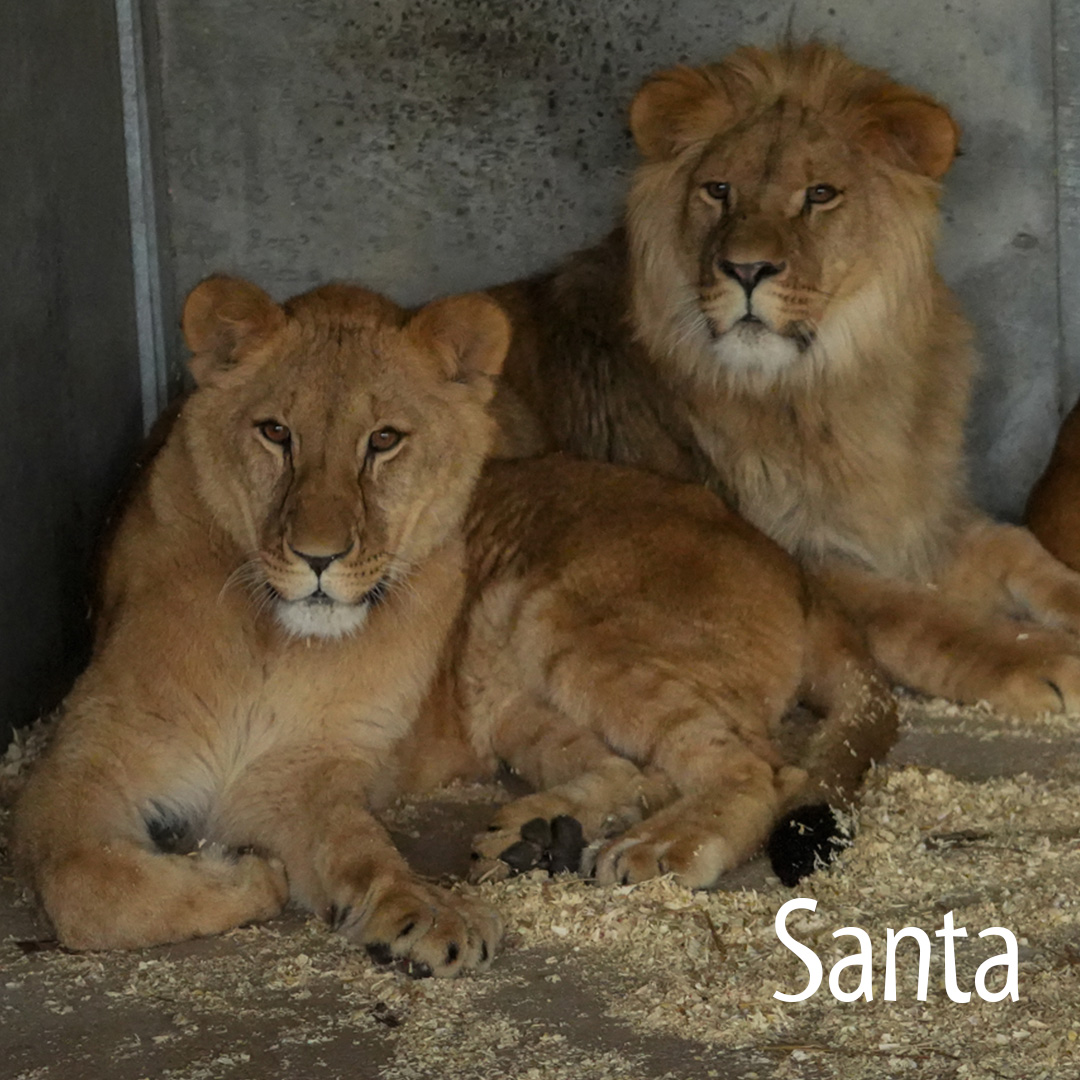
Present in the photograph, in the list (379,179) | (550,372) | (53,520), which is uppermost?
(379,179)

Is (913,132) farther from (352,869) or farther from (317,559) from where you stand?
(352,869)

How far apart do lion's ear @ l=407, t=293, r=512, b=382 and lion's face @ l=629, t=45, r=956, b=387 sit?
0.62m

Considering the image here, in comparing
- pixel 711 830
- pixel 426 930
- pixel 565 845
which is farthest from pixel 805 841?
pixel 426 930

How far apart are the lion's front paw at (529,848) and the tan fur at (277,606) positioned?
0.18 meters

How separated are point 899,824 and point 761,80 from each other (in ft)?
5.06

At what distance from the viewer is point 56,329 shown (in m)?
3.56

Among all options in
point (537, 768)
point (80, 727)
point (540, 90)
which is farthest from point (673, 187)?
point (80, 727)

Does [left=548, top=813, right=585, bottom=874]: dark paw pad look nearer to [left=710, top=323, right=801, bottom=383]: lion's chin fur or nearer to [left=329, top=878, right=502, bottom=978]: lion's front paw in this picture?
[left=329, top=878, right=502, bottom=978]: lion's front paw

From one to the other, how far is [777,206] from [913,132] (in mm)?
308

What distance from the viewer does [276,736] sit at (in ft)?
9.42

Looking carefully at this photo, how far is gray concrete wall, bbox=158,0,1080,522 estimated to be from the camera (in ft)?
13.5

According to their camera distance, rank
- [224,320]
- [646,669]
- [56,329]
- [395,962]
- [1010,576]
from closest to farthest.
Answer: [395,962], [224,320], [646,669], [56,329], [1010,576]

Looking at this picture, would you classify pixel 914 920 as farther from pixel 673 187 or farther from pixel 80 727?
pixel 673 187

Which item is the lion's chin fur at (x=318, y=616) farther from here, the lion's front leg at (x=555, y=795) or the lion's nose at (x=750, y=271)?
the lion's nose at (x=750, y=271)
